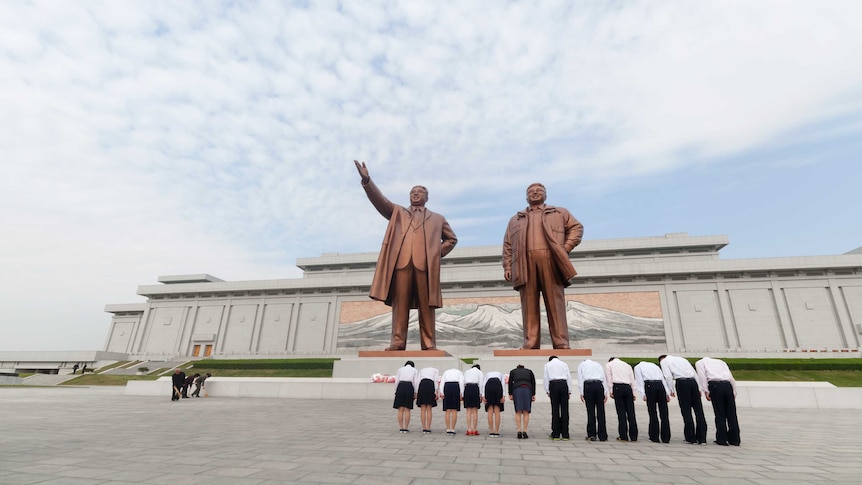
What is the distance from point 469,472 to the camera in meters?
3.33

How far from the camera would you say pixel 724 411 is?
5094 millimetres

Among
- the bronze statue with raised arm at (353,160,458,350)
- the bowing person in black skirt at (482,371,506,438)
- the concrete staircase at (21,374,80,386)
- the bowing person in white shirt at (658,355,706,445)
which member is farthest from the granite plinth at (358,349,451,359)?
the concrete staircase at (21,374,80,386)

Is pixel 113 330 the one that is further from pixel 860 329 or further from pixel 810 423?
pixel 860 329

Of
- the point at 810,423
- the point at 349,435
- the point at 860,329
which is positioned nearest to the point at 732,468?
the point at 349,435

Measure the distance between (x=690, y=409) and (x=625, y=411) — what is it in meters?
0.82

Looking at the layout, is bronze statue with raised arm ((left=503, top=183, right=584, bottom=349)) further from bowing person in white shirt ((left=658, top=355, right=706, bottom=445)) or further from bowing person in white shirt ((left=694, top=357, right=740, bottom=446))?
bowing person in white shirt ((left=694, top=357, right=740, bottom=446))

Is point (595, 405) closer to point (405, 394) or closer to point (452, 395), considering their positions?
point (452, 395)

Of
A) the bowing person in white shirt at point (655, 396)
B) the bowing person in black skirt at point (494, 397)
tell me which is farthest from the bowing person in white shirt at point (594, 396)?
the bowing person in black skirt at point (494, 397)

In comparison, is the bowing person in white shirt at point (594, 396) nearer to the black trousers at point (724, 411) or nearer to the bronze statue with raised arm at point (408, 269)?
the black trousers at point (724, 411)

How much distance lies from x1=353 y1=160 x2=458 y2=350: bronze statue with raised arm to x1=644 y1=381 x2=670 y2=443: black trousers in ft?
19.6

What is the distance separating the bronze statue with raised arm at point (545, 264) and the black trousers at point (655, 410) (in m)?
4.78

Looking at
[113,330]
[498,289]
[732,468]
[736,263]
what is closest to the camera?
[732,468]

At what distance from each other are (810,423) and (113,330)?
5333 cm

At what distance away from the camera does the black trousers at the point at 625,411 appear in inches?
205
